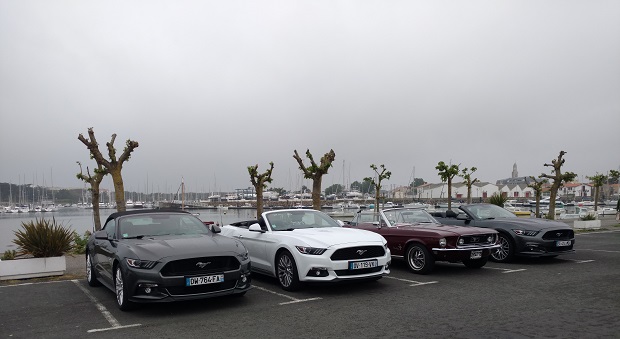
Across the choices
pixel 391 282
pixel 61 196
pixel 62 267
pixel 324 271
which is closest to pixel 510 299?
pixel 391 282

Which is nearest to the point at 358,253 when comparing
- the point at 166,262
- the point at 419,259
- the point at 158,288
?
the point at 419,259

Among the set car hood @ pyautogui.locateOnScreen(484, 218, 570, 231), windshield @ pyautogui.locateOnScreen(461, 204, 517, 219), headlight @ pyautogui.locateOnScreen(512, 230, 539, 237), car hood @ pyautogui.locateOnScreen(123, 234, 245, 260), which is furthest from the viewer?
windshield @ pyautogui.locateOnScreen(461, 204, 517, 219)

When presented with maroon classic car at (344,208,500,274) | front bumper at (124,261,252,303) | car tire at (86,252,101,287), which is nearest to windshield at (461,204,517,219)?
maroon classic car at (344,208,500,274)

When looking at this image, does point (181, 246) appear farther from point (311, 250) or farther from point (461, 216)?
point (461, 216)

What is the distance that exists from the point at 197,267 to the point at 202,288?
31 cm

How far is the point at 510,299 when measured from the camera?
738 centimetres

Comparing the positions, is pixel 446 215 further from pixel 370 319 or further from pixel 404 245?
pixel 370 319

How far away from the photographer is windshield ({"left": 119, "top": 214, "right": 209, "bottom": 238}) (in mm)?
7988

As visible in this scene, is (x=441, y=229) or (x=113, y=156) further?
(x=113, y=156)

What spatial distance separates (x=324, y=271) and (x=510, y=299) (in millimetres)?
2964

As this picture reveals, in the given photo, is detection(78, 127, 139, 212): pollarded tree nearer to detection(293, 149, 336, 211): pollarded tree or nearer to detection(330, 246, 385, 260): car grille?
detection(293, 149, 336, 211): pollarded tree

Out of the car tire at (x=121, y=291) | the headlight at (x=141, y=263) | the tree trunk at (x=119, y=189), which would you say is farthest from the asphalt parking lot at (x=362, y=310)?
the tree trunk at (x=119, y=189)

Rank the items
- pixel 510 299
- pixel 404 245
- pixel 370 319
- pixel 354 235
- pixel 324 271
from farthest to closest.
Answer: pixel 404 245, pixel 354 235, pixel 324 271, pixel 510 299, pixel 370 319

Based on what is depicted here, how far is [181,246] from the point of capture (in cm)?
709
